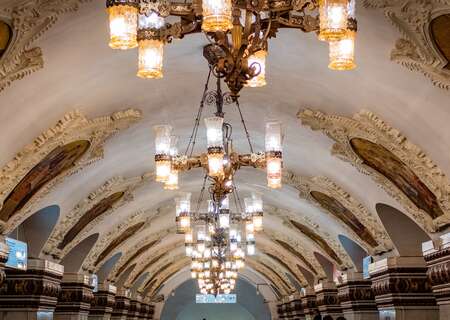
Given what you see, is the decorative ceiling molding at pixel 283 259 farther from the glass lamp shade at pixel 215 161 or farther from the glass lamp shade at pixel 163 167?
the glass lamp shade at pixel 215 161

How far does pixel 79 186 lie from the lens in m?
14.4

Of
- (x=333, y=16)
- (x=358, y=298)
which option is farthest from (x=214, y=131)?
(x=358, y=298)

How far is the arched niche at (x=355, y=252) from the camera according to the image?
1894 cm

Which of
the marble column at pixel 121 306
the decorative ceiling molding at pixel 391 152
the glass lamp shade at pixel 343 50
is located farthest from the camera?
the marble column at pixel 121 306

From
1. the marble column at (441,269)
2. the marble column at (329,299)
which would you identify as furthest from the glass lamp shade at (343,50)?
the marble column at (329,299)

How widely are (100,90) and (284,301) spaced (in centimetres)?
2331

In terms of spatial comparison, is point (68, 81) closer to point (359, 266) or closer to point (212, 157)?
point (212, 157)

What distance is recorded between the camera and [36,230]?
1517cm

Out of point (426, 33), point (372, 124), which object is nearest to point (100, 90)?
point (372, 124)

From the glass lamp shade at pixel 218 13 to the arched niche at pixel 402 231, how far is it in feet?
31.8

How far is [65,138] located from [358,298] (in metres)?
9.53

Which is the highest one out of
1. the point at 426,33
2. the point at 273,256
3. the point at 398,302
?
the point at 273,256

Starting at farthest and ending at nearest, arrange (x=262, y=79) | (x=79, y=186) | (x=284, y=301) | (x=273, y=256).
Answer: (x=284, y=301) < (x=273, y=256) < (x=79, y=186) < (x=262, y=79)

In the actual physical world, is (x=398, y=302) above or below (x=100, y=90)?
below
